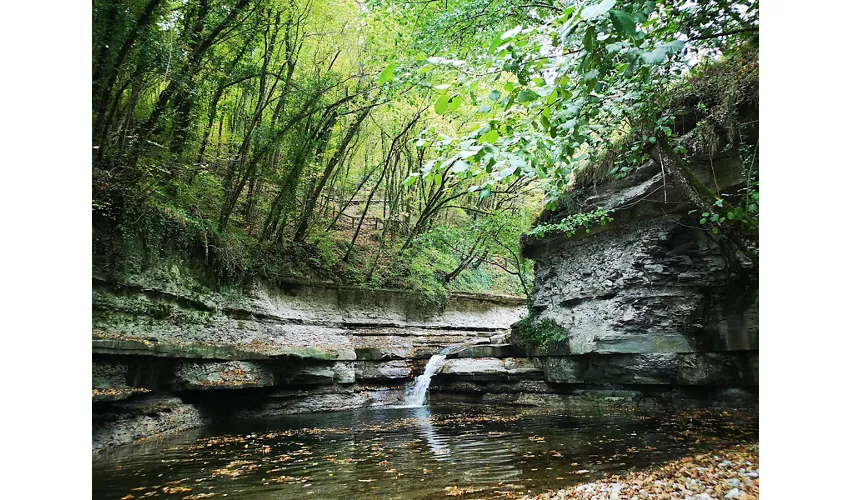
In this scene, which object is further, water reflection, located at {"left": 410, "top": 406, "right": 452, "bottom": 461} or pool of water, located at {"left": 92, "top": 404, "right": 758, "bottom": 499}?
water reflection, located at {"left": 410, "top": 406, "right": 452, "bottom": 461}

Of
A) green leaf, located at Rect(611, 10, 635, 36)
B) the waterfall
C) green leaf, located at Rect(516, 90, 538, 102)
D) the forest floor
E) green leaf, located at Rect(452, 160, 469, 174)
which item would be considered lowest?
the waterfall

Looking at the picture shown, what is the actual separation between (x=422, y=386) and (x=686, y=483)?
829 centimetres

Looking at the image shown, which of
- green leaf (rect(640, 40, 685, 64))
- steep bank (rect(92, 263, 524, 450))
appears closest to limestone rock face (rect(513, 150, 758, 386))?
steep bank (rect(92, 263, 524, 450))

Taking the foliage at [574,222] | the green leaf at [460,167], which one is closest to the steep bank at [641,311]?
the foliage at [574,222]

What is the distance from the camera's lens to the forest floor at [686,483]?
128 inches

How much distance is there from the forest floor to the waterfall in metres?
7.36

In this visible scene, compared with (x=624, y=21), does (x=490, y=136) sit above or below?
below

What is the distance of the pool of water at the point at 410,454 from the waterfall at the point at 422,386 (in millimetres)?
2712

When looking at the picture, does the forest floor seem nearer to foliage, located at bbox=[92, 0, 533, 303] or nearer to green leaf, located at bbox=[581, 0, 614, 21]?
green leaf, located at bbox=[581, 0, 614, 21]

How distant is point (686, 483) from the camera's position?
3.54m

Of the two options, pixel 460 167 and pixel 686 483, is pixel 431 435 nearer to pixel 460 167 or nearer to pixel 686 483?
pixel 686 483

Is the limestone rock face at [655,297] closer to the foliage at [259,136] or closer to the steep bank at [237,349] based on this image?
the foliage at [259,136]

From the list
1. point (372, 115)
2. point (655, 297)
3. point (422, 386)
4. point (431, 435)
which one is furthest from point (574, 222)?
point (372, 115)

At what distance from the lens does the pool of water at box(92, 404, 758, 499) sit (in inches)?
171
